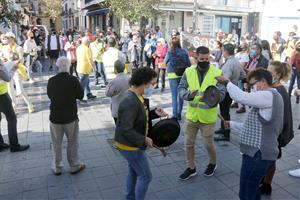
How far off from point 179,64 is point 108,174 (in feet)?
10.5

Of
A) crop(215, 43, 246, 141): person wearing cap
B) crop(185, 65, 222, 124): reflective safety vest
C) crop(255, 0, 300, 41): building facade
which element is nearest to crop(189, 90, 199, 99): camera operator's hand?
crop(185, 65, 222, 124): reflective safety vest

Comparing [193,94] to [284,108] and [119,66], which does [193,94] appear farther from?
[119,66]

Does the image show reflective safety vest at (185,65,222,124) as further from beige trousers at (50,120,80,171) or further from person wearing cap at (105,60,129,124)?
beige trousers at (50,120,80,171)

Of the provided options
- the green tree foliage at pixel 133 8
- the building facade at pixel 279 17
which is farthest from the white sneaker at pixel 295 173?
the building facade at pixel 279 17

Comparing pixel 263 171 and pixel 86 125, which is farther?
pixel 86 125

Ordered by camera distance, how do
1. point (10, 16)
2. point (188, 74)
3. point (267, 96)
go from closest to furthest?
1. point (267, 96)
2. point (10, 16)
3. point (188, 74)

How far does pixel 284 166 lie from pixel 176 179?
6.06 feet

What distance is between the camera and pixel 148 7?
21516mm

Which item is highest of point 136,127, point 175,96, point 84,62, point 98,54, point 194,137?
point 98,54

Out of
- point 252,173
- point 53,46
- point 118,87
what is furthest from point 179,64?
point 53,46

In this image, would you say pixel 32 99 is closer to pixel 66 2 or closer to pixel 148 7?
pixel 148 7

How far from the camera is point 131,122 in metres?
3.28

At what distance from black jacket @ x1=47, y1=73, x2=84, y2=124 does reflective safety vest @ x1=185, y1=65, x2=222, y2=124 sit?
1.61m

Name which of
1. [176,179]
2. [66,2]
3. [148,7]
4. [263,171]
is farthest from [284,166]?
[66,2]
